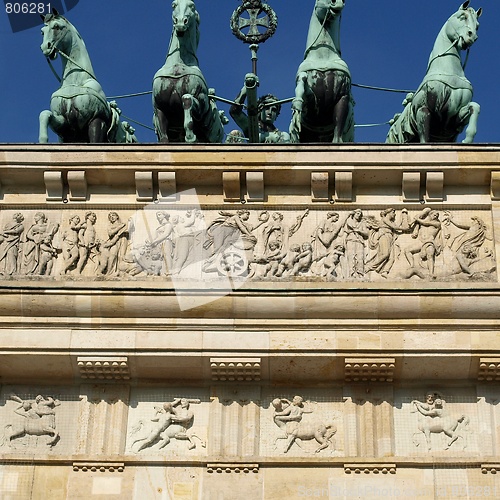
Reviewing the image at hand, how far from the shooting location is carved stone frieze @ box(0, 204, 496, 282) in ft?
59.0

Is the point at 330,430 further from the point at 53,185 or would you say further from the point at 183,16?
the point at 183,16

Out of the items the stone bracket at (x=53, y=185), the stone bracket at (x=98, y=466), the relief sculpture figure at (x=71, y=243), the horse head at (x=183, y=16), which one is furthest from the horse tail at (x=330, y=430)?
the horse head at (x=183, y=16)

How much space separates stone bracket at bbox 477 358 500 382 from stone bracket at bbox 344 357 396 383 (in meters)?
0.83

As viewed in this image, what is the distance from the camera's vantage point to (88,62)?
20344 mm

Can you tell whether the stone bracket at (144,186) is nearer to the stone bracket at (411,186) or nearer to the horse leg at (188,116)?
the horse leg at (188,116)

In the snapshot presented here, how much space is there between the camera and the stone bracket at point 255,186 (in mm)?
18344

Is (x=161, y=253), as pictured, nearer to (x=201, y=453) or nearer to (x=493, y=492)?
(x=201, y=453)

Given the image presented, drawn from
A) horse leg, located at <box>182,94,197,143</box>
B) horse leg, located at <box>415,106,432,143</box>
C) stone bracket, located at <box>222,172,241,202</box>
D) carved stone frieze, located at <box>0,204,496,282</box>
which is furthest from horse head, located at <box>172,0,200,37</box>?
horse leg, located at <box>415,106,432,143</box>

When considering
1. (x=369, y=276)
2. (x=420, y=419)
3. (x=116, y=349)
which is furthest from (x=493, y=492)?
(x=116, y=349)

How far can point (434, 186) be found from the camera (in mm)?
18328

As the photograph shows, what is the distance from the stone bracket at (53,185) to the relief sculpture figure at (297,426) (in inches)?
124

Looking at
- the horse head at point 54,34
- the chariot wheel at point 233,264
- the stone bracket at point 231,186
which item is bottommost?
the chariot wheel at point 233,264

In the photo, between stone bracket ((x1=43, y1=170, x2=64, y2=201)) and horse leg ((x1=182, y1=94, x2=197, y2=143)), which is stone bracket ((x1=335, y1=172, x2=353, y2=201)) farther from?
stone bracket ((x1=43, y1=170, x2=64, y2=201))

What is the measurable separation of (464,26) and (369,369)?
4.54m
